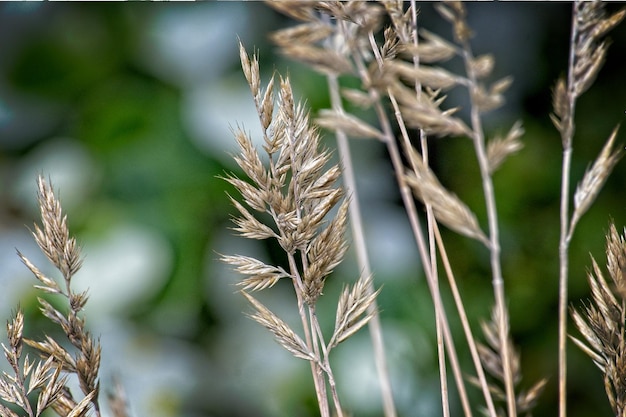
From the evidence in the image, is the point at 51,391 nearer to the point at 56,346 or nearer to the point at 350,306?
the point at 56,346

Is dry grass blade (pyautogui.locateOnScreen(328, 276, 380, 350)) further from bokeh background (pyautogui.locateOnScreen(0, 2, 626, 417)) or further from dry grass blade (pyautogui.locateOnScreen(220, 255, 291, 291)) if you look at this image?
bokeh background (pyautogui.locateOnScreen(0, 2, 626, 417))

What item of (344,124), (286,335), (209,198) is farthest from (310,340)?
(209,198)

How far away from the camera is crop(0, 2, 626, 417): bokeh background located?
799 millimetres

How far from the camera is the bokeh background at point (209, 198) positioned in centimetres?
80

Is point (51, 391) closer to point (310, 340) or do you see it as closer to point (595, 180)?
point (310, 340)

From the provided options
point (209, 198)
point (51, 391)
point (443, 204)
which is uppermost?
point (443, 204)

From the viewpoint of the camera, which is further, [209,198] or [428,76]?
[209,198]

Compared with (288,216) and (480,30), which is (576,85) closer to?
(288,216)

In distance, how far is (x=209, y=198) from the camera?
2.68 ft

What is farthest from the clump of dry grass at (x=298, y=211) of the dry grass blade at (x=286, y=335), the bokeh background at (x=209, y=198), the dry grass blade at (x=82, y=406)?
the bokeh background at (x=209, y=198)

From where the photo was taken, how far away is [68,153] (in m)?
0.85

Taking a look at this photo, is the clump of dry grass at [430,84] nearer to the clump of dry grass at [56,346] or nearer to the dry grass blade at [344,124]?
the dry grass blade at [344,124]

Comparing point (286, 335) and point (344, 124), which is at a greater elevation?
point (344, 124)

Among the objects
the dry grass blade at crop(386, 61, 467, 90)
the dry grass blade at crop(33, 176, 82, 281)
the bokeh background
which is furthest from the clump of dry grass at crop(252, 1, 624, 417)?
the bokeh background
